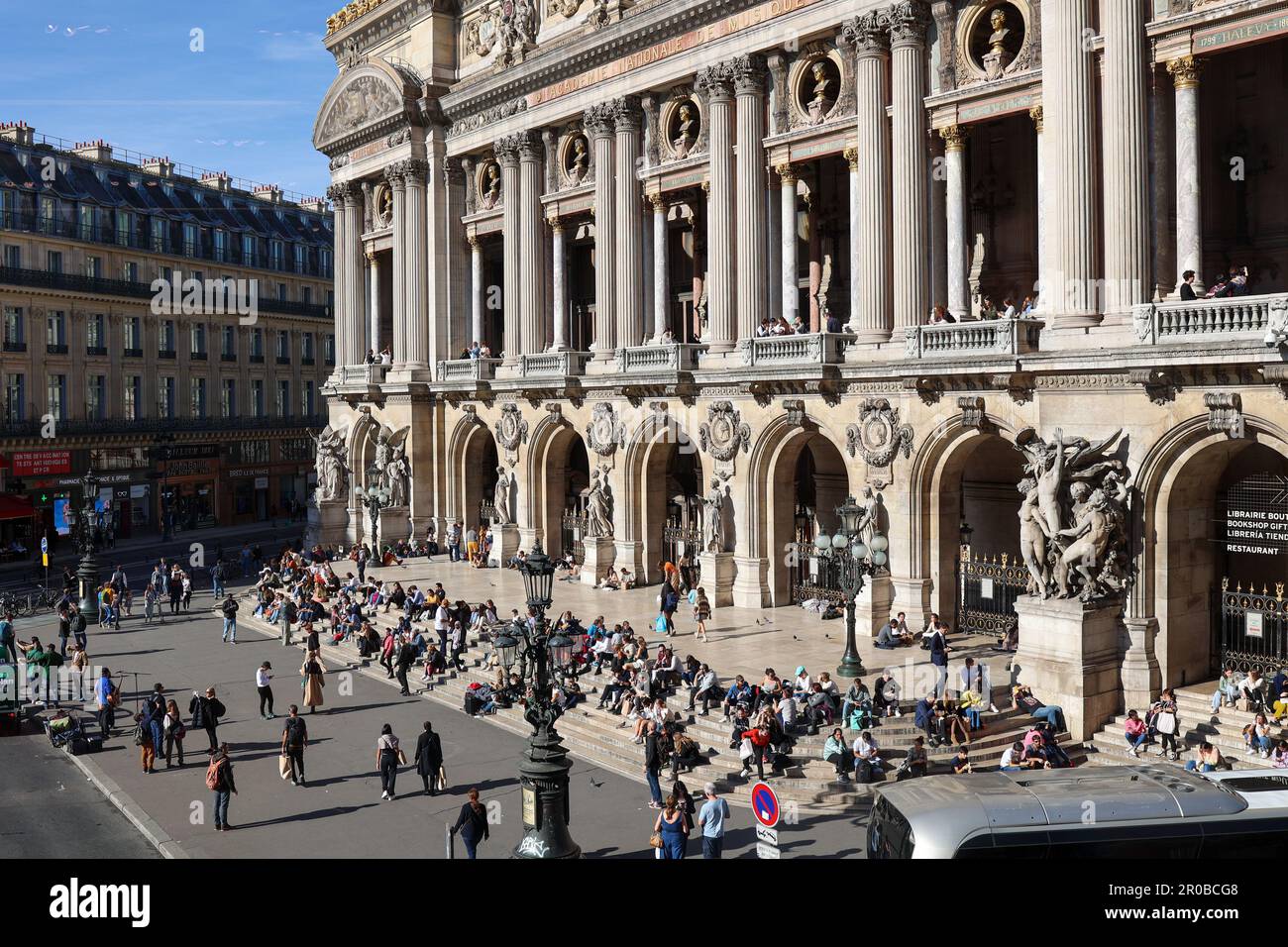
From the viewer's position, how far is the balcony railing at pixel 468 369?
46.8 metres

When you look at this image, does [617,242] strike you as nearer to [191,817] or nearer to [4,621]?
[4,621]

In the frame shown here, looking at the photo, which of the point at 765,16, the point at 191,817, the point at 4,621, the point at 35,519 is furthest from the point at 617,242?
the point at 35,519

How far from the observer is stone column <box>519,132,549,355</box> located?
146 feet

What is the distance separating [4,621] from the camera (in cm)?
3262

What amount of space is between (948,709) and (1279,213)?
1553 cm

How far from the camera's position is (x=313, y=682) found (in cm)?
2788


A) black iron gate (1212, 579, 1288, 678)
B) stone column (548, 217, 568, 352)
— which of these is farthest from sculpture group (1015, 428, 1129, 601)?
stone column (548, 217, 568, 352)

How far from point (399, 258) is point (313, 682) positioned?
89.6 ft

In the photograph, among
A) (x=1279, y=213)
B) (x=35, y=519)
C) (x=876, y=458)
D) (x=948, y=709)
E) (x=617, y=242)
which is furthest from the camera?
(x=35, y=519)

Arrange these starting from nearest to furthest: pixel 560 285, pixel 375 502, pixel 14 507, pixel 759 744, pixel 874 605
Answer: pixel 759 744, pixel 874 605, pixel 560 285, pixel 375 502, pixel 14 507

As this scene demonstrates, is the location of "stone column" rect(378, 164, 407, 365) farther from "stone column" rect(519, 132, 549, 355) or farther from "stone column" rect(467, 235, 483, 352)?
"stone column" rect(519, 132, 549, 355)

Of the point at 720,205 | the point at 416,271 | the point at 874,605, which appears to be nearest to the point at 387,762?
the point at 874,605

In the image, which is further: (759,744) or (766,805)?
(759,744)

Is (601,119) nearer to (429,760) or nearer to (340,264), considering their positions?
(340,264)
